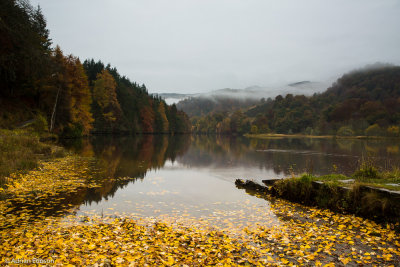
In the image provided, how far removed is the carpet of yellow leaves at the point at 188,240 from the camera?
4.74 m

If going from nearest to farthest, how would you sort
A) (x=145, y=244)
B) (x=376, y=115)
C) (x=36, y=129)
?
(x=145, y=244)
(x=36, y=129)
(x=376, y=115)

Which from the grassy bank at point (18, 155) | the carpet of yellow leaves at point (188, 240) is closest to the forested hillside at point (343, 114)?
the carpet of yellow leaves at point (188, 240)

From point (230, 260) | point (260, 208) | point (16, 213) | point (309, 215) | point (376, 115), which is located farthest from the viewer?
point (376, 115)

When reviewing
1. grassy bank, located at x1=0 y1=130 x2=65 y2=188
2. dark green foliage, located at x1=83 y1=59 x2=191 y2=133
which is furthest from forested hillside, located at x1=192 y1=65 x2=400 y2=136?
grassy bank, located at x1=0 y1=130 x2=65 y2=188

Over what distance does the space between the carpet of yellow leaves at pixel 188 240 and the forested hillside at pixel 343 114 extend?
107260 mm

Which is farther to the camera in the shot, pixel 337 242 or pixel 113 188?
pixel 113 188

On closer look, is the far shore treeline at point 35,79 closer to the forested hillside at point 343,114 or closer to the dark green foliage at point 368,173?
the dark green foliage at point 368,173

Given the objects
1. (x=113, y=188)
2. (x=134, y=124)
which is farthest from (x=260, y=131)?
(x=113, y=188)

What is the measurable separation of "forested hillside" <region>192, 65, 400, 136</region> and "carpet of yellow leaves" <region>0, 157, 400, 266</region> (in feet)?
352

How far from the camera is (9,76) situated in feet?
93.8

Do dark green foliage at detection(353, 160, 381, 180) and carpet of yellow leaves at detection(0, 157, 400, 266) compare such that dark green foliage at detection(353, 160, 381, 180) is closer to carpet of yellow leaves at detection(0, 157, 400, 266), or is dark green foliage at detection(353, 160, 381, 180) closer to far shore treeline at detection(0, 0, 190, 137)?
carpet of yellow leaves at detection(0, 157, 400, 266)

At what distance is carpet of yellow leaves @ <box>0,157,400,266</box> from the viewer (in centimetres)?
474

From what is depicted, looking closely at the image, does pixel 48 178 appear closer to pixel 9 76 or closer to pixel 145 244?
pixel 145 244

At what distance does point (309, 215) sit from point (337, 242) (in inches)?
85.6
